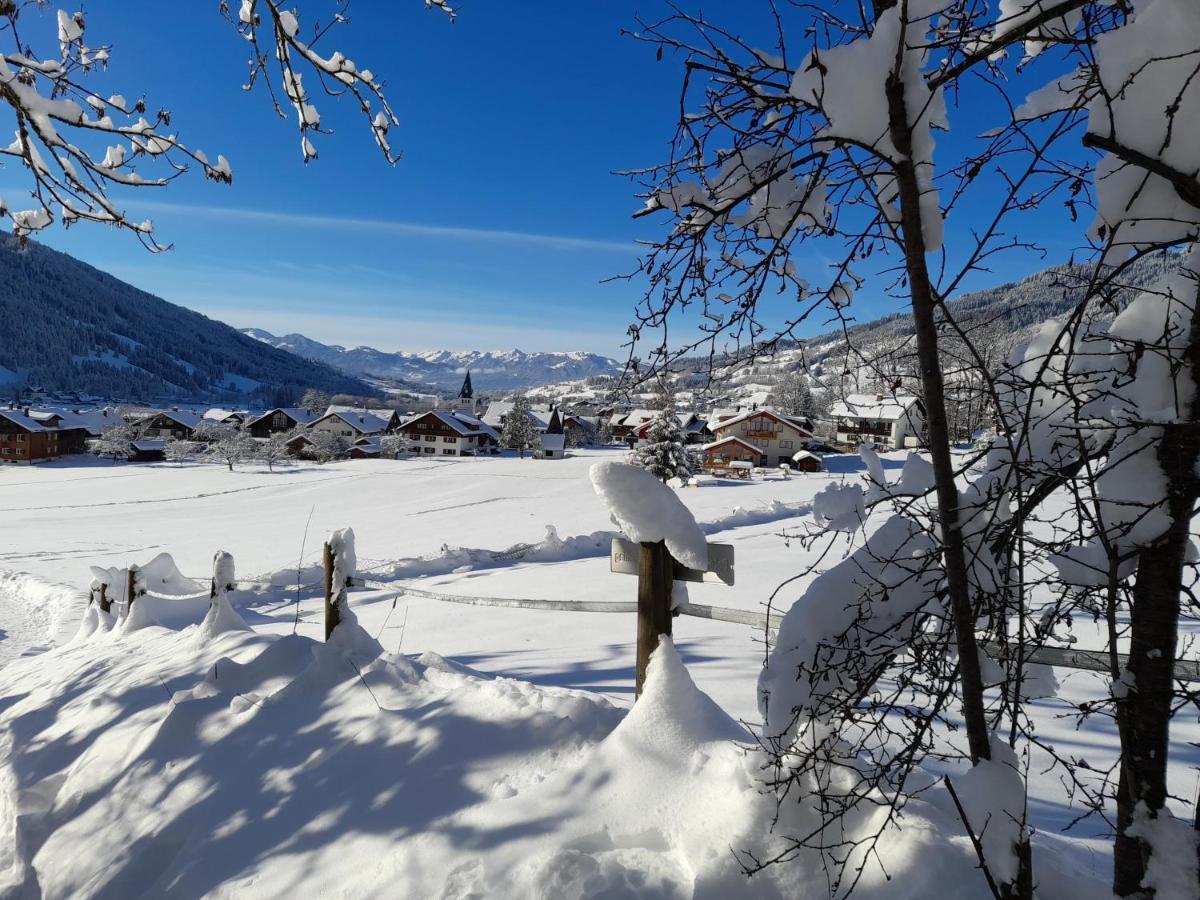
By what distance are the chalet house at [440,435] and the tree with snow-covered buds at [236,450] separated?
14.1 metres

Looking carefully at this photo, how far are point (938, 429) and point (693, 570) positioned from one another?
5.24 ft

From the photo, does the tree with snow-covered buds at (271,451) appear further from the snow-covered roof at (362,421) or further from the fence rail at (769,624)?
the fence rail at (769,624)

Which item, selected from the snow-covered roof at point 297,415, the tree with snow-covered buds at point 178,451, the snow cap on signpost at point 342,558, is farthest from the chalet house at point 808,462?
the snow-covered roof at point 297,415

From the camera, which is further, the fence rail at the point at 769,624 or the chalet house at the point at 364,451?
the chalet house at the point at 364,451

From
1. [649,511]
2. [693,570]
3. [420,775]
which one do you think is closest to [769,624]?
[693,570]

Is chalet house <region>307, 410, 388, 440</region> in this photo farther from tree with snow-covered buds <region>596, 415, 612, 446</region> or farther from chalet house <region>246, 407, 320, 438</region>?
tree with snow-covered buds <region>596, 415, 612, 446</region>

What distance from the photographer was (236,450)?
50594mm

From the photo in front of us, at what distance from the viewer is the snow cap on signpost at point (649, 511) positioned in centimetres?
271

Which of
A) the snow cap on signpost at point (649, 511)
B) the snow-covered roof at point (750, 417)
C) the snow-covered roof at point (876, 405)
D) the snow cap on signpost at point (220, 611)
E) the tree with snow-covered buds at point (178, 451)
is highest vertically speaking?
the snow-covered roof at point (750, 417)

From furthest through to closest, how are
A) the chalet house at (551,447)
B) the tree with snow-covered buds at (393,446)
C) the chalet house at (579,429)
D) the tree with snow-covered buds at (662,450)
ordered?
the chalet house at (579,429)
the tree with snow-covered buds at (393,446)
the chalet house at (551,447)
the tree with snow-covered buds at (662,450)

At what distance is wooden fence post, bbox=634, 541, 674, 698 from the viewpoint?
2.84 meters

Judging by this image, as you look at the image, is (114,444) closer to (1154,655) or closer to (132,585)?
(132,585)

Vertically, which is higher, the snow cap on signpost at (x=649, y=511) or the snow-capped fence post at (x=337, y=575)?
the snow cap on signpost at (x=649, y=511)

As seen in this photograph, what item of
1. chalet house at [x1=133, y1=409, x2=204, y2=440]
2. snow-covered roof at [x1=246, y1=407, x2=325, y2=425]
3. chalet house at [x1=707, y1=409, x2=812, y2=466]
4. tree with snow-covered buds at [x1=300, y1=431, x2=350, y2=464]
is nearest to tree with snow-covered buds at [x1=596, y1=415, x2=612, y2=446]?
chalet house at [x1=707, y1=409, x2=812, y2=466]
